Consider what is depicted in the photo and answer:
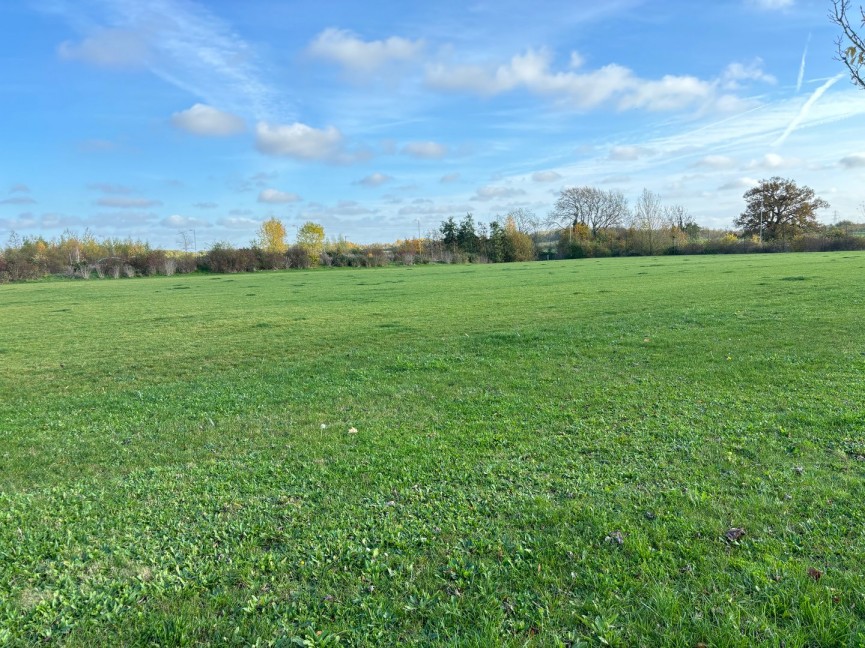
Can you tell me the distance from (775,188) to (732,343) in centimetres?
9034

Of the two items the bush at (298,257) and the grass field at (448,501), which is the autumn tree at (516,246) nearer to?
Result: the bush at (298,257)

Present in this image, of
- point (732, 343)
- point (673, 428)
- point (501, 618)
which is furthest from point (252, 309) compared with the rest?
point (501, 618)

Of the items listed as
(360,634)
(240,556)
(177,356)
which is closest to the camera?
(360,634)

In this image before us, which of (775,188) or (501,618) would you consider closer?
(501,618)

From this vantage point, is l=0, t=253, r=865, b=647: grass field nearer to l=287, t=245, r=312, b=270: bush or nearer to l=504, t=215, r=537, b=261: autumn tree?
l=287, t=245, r=312, b=270: bush

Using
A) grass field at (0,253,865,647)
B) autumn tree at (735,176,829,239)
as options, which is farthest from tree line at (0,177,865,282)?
grass field at (0,253,865,647)

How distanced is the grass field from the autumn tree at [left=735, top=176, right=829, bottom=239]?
88.7 metres

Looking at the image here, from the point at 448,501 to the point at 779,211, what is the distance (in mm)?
98995

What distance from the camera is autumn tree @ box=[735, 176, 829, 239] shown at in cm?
8188

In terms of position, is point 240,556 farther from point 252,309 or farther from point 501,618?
point 252,309

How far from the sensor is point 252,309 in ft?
73.7

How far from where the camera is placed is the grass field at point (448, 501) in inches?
120

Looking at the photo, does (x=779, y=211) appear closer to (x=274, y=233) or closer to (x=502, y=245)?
(x=502, y=245)

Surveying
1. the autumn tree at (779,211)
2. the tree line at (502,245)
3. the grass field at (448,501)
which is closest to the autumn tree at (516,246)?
the tree line at (502,245)
